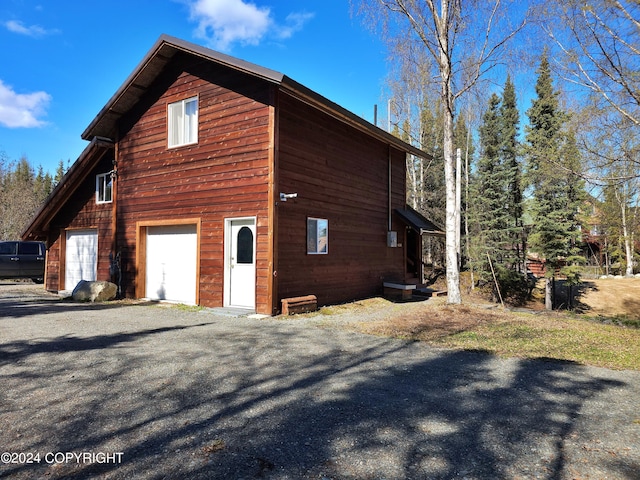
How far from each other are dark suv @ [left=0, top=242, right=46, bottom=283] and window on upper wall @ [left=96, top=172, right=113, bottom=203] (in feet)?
21.2

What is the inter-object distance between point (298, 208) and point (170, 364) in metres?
5.55

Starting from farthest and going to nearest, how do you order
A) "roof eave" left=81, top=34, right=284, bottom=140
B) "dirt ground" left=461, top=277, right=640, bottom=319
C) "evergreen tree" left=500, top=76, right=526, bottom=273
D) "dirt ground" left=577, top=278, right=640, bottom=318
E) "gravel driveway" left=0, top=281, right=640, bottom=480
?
1. "evergreen tree" left=500, top=76, right=526, bottom=273
2. "dirt ground" left=577, top=278, right=640, bottom=318
3. "dirt ground" left=461, top=277, right=640, bottom=319
4. "roof eave" left=81, top=34, right=284, bottom=140
5. "gravel driveway" left=0, top=281, right=640, bottom=480

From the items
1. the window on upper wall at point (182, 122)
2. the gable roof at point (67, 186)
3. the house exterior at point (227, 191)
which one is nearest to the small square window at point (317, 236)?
the house exterior at point (227, 191)

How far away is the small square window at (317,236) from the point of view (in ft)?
33.5

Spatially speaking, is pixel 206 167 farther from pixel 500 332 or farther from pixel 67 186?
pixel 500 332

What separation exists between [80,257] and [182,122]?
22.1 feet

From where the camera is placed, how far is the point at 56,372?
454 cm

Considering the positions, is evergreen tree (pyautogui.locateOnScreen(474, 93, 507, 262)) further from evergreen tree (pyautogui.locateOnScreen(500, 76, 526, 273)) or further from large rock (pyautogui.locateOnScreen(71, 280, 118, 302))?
large rock (pyautogui.locateOnScreen(71, 280, 118, 302))

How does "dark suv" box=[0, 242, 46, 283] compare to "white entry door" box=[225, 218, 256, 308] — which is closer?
"white entry door" box=[225, 218, 256, 308]

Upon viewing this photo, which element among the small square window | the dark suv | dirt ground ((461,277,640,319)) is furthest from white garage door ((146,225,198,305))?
dirt ground ((461,277,640,319))

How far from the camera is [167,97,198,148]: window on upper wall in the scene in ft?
34.7

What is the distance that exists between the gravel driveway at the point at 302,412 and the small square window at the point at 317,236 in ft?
14.2

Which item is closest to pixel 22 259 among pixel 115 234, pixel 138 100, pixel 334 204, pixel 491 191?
pixel 115 234

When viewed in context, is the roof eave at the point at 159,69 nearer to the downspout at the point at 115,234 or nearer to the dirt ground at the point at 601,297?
the downspout at the point at 115,234
